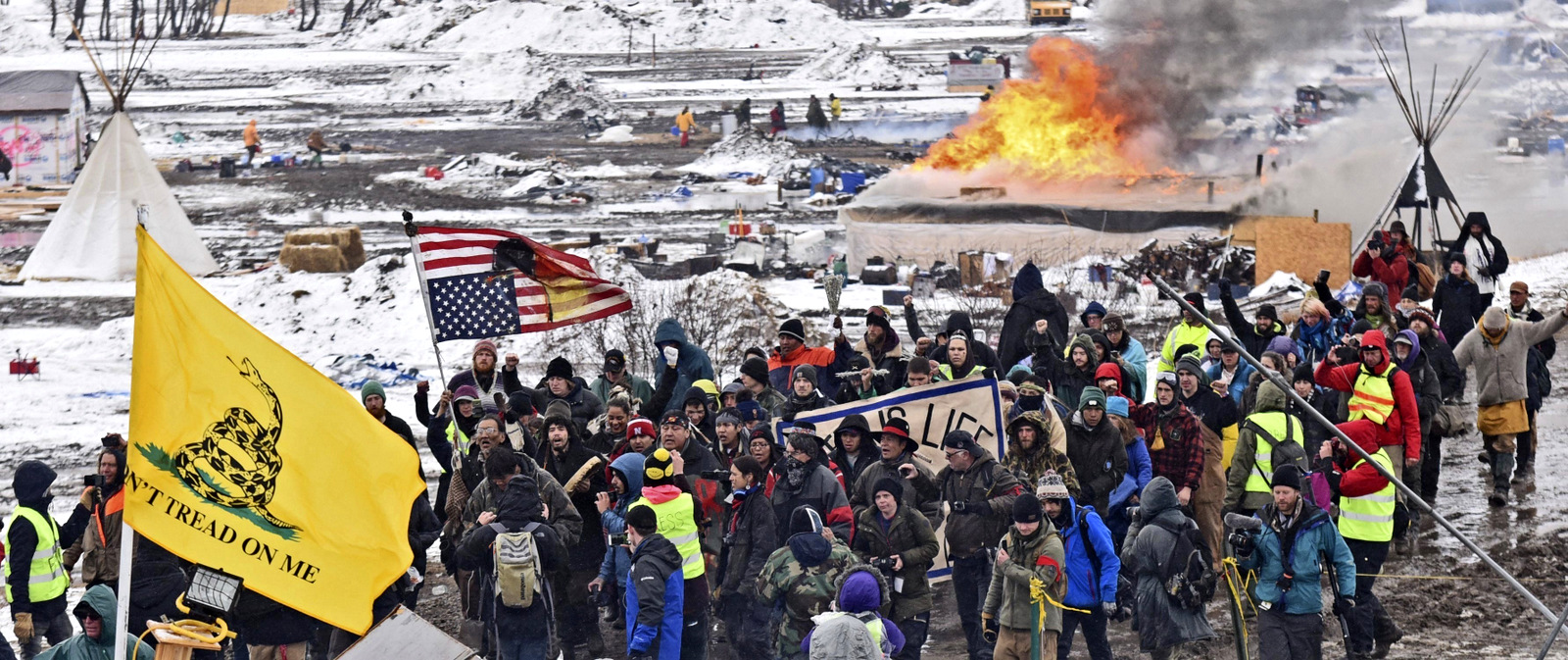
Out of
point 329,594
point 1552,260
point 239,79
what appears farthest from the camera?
point 239,79

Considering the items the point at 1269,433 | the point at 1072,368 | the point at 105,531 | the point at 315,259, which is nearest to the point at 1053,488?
the point at 1269,433

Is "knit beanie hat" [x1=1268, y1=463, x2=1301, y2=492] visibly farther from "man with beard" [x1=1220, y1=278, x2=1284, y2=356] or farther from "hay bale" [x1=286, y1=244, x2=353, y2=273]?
"hay bale" [x1=286, y1=244, x2=353, y2=273]

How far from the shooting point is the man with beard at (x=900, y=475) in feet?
28.2

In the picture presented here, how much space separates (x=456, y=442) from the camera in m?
9.76

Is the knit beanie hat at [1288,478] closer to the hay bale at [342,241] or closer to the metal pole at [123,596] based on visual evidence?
the metal pole at [123,596]

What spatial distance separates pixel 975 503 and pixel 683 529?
57.3 inches

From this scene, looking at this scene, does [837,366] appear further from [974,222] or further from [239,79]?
[239,79]

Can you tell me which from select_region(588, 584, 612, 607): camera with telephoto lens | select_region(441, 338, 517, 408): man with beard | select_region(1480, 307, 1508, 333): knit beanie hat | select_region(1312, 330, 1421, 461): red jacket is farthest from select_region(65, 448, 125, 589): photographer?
select_region(1480, 307, 1508, 333): knit beanie hat

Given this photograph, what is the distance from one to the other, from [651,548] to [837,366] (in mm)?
4066

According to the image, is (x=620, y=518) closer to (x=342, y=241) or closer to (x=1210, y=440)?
(x=1210, y=440)

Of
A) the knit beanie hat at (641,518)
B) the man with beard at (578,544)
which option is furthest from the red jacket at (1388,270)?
the knit beanie hat at (641,518)

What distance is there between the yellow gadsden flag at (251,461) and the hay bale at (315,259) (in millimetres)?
21465

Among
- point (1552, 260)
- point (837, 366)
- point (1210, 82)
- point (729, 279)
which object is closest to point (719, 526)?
point (837, 366)

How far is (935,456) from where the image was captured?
953cm
